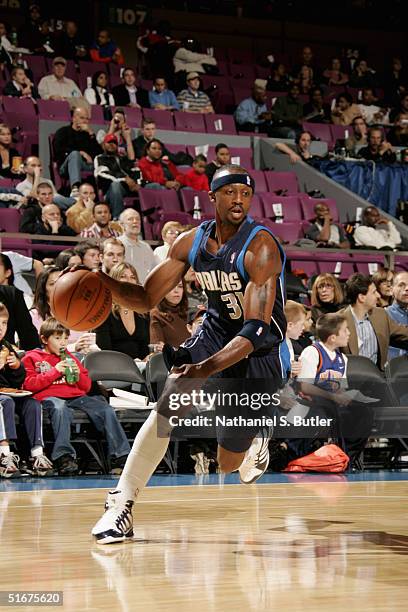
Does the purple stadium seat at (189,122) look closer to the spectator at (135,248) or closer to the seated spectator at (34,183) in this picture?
the seated spectator at (34,183)

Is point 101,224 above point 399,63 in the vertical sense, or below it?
below

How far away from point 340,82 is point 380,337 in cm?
991

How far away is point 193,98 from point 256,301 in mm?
11591

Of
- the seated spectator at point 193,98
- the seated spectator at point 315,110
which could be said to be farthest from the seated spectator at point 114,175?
the seated spectator at point 315,110

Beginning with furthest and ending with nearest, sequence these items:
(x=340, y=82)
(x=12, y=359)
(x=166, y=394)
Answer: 1. (x=340, y=82)
2. (x=12, y=359)
3. (x=166, y=394)

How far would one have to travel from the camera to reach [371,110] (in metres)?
17.3

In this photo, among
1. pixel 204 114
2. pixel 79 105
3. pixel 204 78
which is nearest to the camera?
pixel 79 105

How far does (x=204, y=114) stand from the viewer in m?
15.3

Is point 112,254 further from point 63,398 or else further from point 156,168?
point 156,168

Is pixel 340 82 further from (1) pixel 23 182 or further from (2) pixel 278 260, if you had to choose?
(2) pixel 278 260

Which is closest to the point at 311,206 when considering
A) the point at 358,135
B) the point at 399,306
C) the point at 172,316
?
the point at 358,135

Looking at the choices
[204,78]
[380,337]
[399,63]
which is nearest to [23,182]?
[380,337]

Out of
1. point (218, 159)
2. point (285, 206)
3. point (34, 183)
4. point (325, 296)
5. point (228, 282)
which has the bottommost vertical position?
point (325, 296)

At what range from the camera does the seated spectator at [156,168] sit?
12.8 metres
